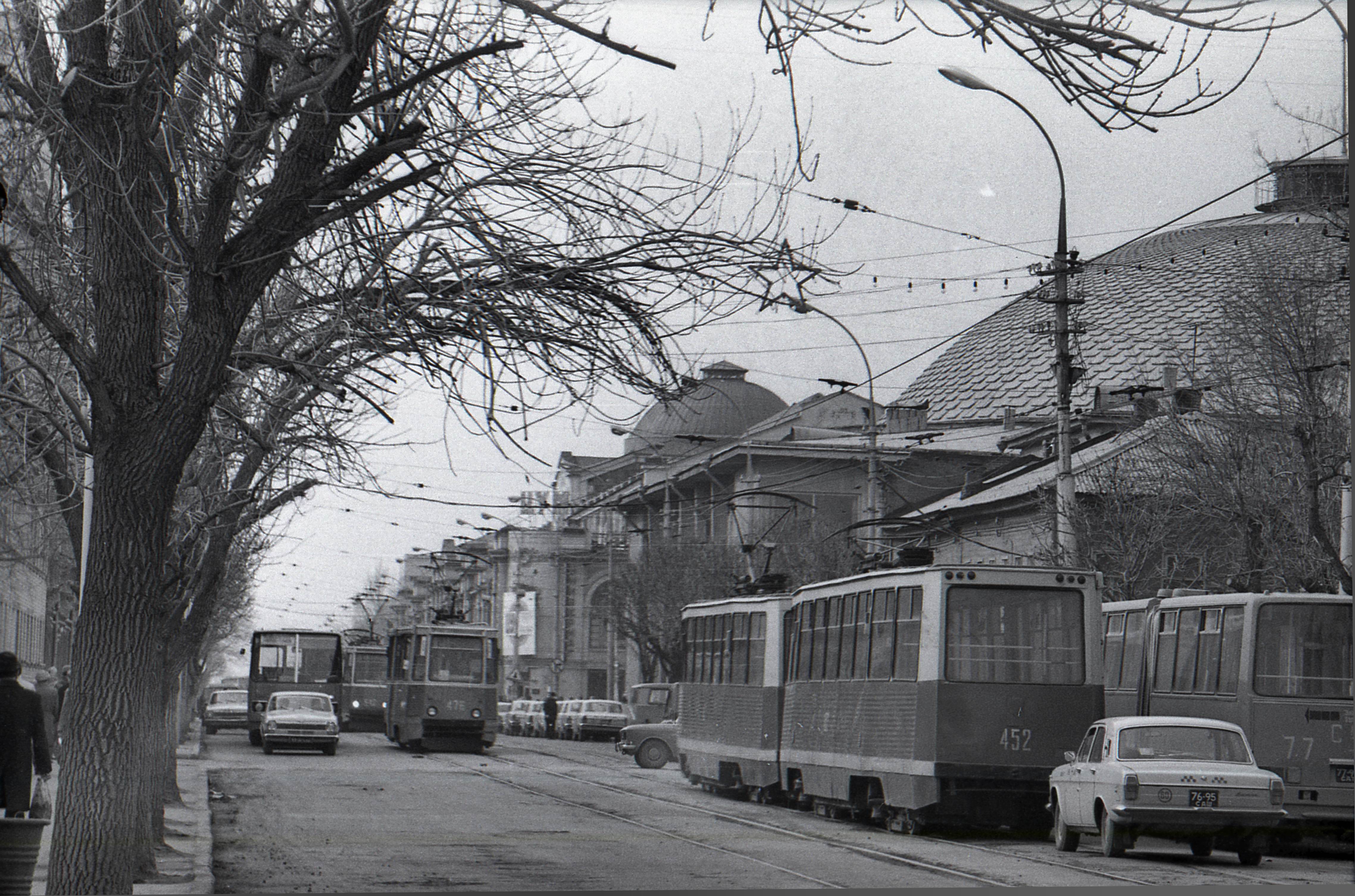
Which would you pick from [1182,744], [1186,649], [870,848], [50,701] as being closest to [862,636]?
[1186,649]

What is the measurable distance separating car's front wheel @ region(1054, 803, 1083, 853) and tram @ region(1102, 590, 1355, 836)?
2566 mm

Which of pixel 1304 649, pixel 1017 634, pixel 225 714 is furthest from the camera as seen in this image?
pixel 225 714

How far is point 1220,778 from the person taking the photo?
17484 mm

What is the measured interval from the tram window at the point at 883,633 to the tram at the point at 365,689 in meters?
33.9

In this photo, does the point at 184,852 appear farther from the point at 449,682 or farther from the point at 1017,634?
the point at 449,682

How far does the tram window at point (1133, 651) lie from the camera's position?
24000mm

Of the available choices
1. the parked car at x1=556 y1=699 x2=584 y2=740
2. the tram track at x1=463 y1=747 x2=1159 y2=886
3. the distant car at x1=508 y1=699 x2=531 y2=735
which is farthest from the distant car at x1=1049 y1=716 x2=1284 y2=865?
the distant car at x1=508 y1=699 x2=531 y2=735

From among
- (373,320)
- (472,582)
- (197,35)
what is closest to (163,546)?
(373,320)

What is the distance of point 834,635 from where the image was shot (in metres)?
24.1

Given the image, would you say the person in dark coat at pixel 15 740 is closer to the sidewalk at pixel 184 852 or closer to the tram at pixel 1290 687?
the sidewalk at pixel 184 852

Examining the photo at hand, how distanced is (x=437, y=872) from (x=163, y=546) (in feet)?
20.9

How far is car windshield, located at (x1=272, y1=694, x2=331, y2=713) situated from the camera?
1644 inches

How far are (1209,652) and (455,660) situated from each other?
78.6 ft

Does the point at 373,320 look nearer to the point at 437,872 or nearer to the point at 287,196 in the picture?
the point at 287,196
